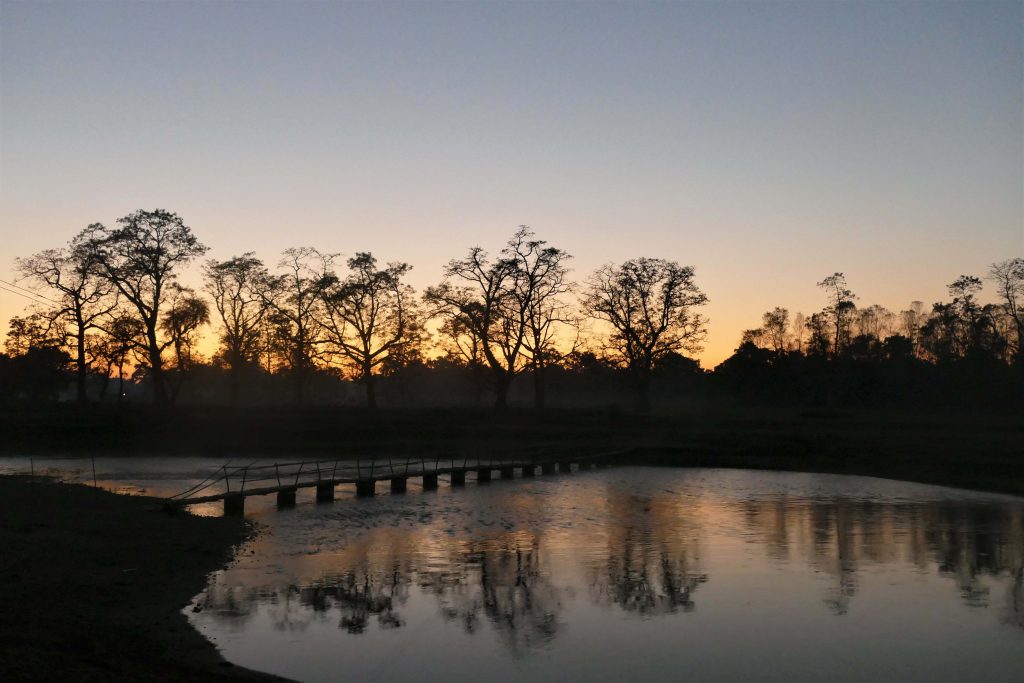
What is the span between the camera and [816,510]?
104 feet

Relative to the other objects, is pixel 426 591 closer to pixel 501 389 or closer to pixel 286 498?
pixel 286 498

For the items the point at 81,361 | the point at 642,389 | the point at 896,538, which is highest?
the point at 81,361

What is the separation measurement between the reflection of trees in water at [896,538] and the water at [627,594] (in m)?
0.10

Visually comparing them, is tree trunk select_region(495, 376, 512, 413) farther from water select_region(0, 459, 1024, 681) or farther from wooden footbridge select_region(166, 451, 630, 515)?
water select_region(0, 459, 1024, 681)

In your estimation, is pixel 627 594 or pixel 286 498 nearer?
pixel 627 594

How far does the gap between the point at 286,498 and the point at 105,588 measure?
16609 millimetres

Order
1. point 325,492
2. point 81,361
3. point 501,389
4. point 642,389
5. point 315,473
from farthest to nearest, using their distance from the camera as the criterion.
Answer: point 642,389, point 501,389, point 81,361, point 315,473, point 325,492

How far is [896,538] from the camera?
2511 cm

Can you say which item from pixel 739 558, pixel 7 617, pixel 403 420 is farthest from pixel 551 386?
pixel 7 617

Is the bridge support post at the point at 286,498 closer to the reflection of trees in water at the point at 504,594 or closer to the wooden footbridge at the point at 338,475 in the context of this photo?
the wooden footbridge at the point at 338,475

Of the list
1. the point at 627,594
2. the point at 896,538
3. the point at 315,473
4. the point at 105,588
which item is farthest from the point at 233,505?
the point at 896,538

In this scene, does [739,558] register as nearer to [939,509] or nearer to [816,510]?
[816,510]

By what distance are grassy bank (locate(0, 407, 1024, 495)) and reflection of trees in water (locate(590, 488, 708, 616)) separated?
22816 mm

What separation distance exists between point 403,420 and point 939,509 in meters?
43.5
